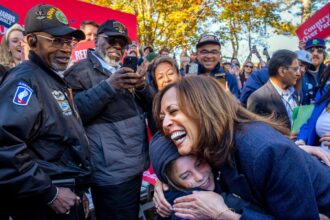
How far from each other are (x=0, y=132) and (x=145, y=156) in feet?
4.46

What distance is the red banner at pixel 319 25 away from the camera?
552 centimetres

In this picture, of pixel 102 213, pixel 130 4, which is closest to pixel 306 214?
pixel 102 213

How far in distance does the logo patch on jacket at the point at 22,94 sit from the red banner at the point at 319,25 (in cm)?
514

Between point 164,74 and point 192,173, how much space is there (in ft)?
6.93

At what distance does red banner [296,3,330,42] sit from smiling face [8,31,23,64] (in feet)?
15.4

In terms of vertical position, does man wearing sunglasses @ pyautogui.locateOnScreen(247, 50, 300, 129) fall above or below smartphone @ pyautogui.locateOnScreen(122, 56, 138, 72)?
below

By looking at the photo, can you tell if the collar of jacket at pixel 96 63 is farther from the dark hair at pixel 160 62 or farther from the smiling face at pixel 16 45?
the smiling face at pixel 16 45

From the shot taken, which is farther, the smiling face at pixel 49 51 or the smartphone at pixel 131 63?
the smartphone at pixel 131 63

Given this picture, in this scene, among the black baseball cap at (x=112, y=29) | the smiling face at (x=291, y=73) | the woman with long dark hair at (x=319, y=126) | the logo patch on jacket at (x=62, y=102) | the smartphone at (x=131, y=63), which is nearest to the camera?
the logo patch on jacket at (x=62, y=102)

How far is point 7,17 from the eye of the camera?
14.4ft

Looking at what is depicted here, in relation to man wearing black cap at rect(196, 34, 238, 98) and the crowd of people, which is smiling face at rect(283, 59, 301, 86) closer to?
man wearing black cap at rect(196, 34, 238, 98)

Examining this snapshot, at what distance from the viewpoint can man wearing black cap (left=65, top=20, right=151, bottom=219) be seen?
2.57 metres

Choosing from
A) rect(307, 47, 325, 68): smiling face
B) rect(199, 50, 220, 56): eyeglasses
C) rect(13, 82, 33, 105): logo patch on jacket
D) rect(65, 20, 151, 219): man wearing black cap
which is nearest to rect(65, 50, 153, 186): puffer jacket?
rect(65, 20, 151, 219): man wearing black cap

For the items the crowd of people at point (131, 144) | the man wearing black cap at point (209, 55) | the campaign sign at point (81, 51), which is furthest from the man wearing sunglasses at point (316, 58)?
the campaign sign at point (81, 51)
